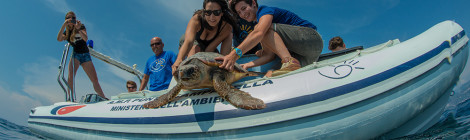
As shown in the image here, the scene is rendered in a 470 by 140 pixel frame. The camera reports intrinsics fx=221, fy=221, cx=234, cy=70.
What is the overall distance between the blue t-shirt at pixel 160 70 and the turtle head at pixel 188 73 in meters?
2.76

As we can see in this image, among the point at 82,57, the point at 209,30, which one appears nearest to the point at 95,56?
the point at 82,57

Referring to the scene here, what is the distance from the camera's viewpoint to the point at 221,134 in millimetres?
2223

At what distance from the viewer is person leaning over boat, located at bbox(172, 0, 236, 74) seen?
315 cm

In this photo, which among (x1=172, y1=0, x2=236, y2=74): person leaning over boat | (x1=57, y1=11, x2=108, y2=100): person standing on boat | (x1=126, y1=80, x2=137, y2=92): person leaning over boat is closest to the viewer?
(x1=172, y1=0, x2=236, y2=74): person leaning over boat

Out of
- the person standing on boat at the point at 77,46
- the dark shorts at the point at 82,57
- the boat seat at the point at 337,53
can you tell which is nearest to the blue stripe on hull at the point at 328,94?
the boat seat at the point at 337,53

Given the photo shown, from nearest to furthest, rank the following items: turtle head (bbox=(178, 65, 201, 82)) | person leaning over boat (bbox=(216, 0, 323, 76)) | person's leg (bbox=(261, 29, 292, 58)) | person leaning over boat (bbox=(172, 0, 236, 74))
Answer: turtle head (bbox=(178, 65, 201, 82)) → person leaning over boat (bbox=(216, 0, 323, 76)) → person's leg (bbox=(261, 29, 292, 58)) → person leaning over boat (bbox=(172, 0, 236, 74))

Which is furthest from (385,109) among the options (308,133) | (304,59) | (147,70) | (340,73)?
(147,70)

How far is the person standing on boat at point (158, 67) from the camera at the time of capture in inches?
201

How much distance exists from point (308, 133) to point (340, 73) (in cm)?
67

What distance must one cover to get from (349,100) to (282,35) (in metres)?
1.25

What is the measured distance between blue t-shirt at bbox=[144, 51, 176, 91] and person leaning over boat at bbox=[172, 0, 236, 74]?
1790 millimetres

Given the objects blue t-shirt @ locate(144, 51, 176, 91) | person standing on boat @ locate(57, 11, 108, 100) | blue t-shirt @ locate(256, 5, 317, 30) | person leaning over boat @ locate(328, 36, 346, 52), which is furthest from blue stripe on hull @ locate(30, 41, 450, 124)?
person standing on boat @ locate(57, 11, 108, 100)

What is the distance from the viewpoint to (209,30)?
11.4 ft

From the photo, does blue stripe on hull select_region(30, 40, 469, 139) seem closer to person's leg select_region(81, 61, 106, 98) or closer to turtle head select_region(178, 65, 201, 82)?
turtle head select_region(178, 65, 201, 82)
